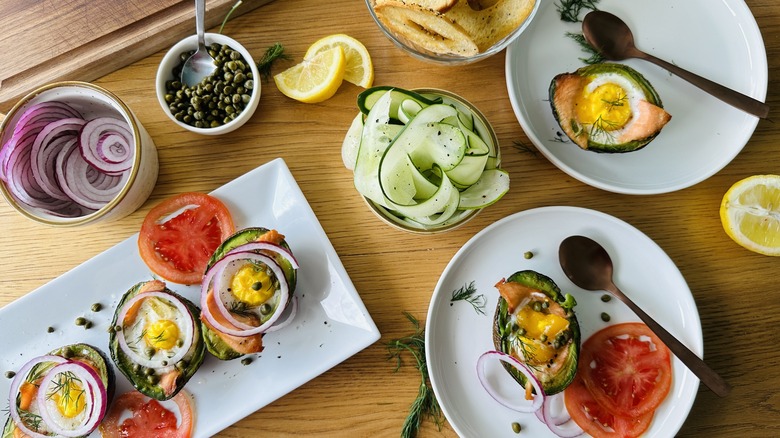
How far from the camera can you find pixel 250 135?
2078mm

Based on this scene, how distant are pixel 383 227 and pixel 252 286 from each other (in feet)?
1.63

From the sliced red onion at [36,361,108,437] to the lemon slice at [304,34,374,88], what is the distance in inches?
49.7

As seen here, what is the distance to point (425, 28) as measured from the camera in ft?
5.75

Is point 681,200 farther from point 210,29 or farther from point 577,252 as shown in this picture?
point 210,29

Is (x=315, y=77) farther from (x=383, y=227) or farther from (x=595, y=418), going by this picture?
(x=595, y=418)

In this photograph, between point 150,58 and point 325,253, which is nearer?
point 325,253

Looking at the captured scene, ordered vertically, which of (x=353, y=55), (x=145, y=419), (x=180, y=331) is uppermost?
(x=353, y=55)

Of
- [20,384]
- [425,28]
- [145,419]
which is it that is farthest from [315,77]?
[20,384]

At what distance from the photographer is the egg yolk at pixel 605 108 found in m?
1.92

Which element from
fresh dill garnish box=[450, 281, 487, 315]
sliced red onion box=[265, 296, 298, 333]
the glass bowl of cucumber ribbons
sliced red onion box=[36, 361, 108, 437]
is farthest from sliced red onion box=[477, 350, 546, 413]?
sliced red onion box=[36, 361, 108, 437]

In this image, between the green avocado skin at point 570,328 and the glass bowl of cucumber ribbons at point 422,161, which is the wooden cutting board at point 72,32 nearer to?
the glass bowl of cucumber ribbons at point 422,161

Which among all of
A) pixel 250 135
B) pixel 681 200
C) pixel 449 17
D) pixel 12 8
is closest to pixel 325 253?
pixel 250 135

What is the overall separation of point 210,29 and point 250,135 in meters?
0.42

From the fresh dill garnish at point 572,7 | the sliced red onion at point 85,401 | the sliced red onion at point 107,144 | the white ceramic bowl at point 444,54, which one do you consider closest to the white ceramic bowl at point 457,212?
the white ceramic bowl at point 444,54
